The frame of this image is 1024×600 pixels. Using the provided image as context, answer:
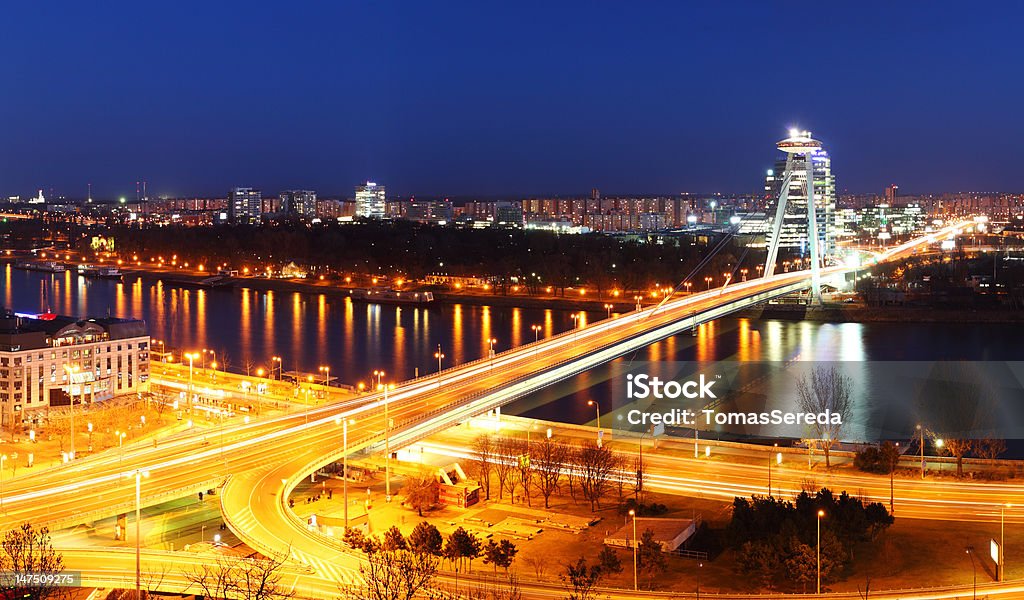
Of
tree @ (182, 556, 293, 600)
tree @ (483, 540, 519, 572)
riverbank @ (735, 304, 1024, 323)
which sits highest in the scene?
riverbank @ (735, 304, 1024, 323)

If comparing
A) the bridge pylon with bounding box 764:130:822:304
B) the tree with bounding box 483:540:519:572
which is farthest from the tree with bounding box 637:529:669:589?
the bridge pylon with bounding box 764:130:822:304

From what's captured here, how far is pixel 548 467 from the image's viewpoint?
16.6 ft

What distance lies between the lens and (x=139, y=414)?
6750 mm

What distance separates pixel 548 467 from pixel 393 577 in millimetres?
1982

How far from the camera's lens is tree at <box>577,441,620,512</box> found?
4905 mm

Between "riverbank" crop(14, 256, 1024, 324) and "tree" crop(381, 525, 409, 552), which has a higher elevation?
"riverbank" crop(14, 256, 1024, 324)

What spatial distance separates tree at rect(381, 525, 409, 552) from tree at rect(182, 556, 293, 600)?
0.45 m

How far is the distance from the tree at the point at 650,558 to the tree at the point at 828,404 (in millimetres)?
1990

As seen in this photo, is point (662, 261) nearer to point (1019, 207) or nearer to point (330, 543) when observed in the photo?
point (330, 543)

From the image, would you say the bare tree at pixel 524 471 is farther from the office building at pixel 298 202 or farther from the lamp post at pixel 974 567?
the office building at pixel 298 202

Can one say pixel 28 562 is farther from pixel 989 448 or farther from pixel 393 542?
pixel 989 448

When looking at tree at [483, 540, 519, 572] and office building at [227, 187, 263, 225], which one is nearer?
tree at [483, 540, 519, 572]

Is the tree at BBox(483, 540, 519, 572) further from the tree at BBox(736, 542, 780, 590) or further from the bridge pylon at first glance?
the bridge pylon

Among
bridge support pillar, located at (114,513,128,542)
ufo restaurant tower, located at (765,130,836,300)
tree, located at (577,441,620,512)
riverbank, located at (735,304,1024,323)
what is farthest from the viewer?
ufo restaurant tower, located at (765,130,836,300)
